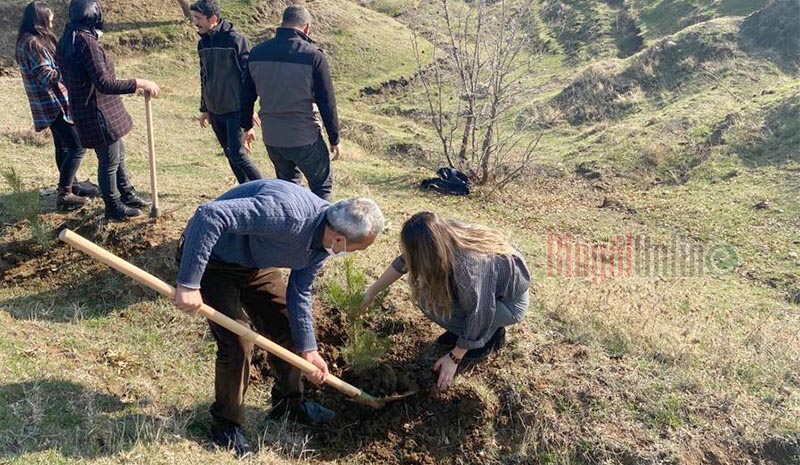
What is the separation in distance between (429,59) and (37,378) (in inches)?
639

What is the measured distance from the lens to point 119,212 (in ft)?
16.2

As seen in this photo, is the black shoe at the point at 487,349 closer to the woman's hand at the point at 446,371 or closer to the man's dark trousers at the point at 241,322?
the woman's hand at the point at 446,371

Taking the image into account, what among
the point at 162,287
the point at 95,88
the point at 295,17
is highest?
the point at 295,17

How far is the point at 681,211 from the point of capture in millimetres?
8258

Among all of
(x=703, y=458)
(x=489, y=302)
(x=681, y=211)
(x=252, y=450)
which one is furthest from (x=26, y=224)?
(x=681, y=211)

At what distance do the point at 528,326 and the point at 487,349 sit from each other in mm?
583

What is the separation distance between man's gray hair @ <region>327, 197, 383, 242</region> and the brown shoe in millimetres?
3721

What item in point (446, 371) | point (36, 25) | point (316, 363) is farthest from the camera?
point (36, 25)

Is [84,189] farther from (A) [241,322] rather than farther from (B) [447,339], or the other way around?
(B) [447,339]

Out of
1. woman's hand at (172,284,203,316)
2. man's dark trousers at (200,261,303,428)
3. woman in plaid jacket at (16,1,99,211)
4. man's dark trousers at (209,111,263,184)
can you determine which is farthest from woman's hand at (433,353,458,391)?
woman in plaid jacket at (16,1,99,211)

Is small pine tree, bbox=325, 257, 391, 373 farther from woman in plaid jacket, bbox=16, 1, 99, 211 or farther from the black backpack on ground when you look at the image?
the black backpack on ground

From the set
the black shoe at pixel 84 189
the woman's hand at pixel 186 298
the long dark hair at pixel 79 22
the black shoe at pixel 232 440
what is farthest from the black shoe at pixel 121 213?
the woman's hand at pixel 186 298

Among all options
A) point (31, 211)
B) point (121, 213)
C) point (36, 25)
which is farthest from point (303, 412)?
point (36, 25)

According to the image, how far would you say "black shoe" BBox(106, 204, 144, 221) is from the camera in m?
4.94
